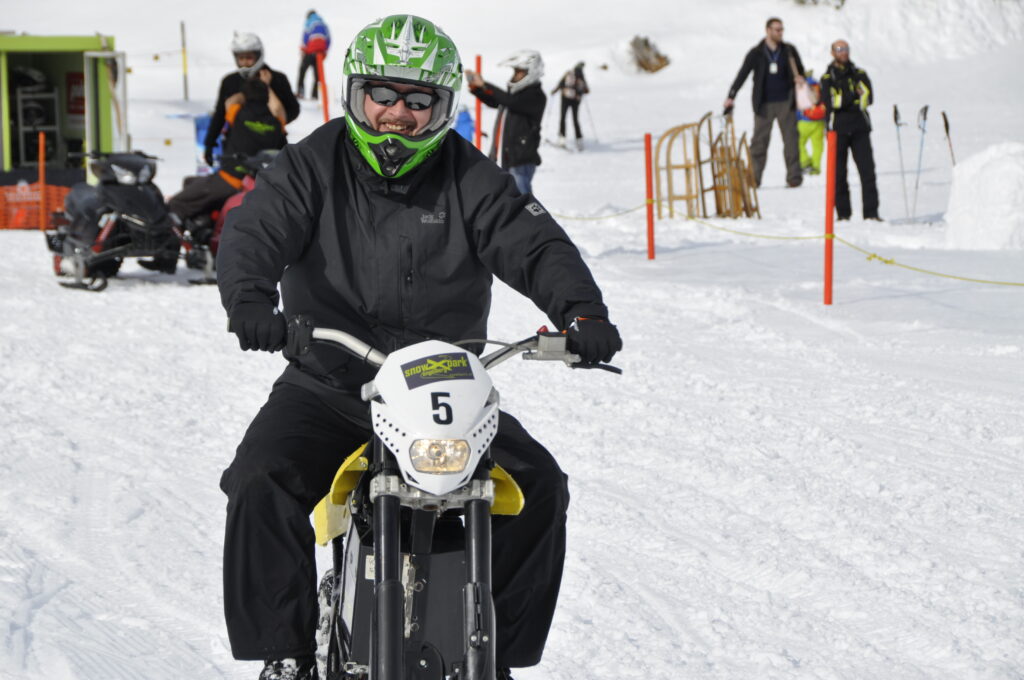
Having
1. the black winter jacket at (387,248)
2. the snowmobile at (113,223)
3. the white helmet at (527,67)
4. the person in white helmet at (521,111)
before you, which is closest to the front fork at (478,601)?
the black winter jacket at (387,248)

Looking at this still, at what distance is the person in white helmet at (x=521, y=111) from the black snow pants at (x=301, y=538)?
27.9 ft

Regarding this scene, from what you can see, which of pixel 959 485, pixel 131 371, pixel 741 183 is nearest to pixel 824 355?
pixel 959 485

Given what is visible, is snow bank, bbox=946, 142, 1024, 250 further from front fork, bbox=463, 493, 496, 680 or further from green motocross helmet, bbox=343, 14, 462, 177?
front fork, bbox=463, 493, 496, 680

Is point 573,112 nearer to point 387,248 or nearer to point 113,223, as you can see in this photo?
point 113,223

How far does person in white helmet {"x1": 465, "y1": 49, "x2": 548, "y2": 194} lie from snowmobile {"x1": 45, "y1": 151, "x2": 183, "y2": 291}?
2845mm

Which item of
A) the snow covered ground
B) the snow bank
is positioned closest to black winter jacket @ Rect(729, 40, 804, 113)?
the snow covered ground

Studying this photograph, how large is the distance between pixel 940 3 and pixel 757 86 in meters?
24.1

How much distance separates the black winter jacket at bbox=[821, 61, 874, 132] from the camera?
1358 cm

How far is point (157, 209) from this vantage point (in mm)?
10289

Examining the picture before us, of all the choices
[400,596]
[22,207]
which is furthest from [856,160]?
[400,596]

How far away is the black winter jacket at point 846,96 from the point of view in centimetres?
1358

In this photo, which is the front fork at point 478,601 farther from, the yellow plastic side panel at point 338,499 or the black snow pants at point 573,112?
the black snow pants at point 573,112

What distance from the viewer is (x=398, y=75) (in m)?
3.14

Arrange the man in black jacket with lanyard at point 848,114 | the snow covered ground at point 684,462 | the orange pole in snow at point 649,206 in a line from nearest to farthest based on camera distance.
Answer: the snow covered ground at point 684,462 < the orange pole in snow at point 649,206 < the man in black jacket with lanyard at point 848,114
